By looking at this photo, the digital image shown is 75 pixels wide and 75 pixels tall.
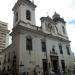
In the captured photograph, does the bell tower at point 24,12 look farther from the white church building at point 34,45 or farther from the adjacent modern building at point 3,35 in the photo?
the adjacent modern building at point 3,35

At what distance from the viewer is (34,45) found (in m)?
22.3

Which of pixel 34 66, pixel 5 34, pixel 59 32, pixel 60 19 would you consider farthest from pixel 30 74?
pixel 5 34

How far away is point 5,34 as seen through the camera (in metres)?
72.4

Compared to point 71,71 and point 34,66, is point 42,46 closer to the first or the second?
point 34,66

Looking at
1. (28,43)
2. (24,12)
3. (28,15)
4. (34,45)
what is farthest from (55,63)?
(24,12)

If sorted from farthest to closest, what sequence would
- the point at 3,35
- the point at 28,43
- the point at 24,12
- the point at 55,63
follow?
the point at 3,35 < the point at 55,63 < the point at 24,12 < the point at 28,43

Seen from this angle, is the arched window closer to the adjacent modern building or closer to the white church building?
the white church building

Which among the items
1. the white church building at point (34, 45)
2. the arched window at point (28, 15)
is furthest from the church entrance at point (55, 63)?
the arched window at point (28, 15)

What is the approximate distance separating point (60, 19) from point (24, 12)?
11.5 meters

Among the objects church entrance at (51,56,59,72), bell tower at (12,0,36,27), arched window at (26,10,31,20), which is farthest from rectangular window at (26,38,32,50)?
church entrance at (51,56,59,72)

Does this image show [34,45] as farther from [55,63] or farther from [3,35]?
[3,35]

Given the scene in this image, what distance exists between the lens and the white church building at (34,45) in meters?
20.2

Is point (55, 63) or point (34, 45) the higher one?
point (34, 45)

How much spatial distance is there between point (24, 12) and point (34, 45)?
6.89 meters
